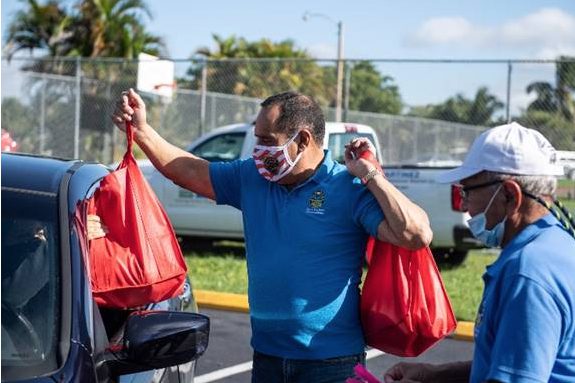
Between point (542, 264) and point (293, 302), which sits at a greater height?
point (542, 264)

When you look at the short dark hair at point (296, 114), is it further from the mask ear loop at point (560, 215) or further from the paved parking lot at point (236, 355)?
the paved parking lot at point (236, 355)

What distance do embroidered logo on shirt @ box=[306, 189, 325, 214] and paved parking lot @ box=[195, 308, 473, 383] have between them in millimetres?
3954

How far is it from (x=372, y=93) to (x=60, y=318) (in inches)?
1720

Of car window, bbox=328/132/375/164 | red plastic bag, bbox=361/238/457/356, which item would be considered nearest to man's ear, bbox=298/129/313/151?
red plastic bag, bbox=361/238/457/356

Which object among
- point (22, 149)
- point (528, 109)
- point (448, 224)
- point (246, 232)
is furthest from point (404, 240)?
point (22, 149)

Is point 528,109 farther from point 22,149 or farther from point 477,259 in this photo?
point 22,149

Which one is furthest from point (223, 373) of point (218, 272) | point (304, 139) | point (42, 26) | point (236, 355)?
point (42, 26)

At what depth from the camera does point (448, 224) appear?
12789 millimetres

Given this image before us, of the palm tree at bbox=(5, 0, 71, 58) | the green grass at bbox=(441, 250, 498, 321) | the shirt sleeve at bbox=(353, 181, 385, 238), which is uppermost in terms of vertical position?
the palm tree at bbox=(5, 0, 71, 58)

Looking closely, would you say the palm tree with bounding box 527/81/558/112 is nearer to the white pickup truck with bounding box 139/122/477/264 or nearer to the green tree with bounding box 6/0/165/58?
the white pickup truck with bounding box 139/122/477/264

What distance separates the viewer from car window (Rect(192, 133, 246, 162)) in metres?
13.6

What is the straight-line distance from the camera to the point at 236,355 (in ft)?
27.9

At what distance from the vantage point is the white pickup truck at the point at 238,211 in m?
12.8

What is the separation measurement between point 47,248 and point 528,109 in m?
13.7
